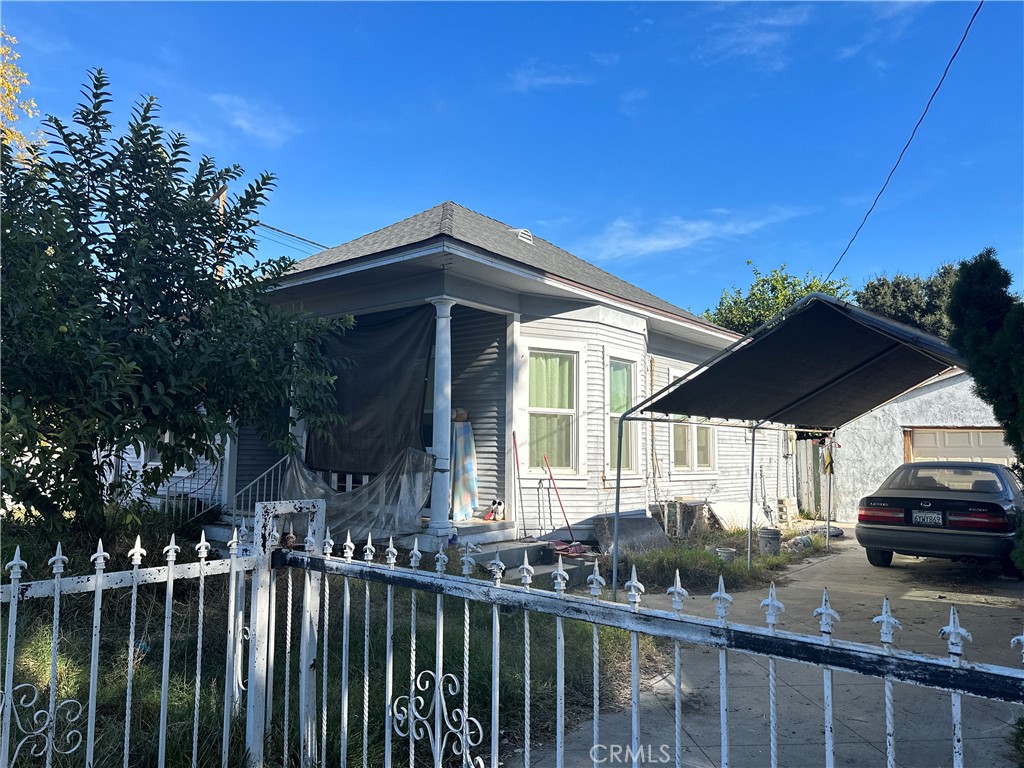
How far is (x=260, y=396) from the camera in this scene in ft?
17.1

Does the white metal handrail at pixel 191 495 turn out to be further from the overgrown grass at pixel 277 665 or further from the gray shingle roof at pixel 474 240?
the gray shingle roof at pixel 474 240

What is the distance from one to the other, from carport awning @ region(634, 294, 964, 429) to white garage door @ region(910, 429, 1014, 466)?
7.80 meters

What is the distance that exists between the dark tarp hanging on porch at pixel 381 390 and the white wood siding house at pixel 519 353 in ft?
0.99

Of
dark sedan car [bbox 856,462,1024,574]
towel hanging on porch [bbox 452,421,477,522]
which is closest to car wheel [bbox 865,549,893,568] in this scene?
dark sedan car [bbox 856,462,1024,574]

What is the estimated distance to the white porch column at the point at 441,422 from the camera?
830 centimetres

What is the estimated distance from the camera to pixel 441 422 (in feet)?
27.6

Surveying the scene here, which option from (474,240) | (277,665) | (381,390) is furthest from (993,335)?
(381,390)

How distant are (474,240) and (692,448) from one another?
22.9 ft

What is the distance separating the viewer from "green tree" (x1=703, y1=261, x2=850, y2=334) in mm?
27453

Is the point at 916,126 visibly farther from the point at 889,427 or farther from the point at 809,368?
the point at 889,427

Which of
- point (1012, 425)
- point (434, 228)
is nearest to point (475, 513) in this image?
point (434, 228)

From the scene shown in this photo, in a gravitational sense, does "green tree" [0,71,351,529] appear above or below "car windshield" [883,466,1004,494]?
above

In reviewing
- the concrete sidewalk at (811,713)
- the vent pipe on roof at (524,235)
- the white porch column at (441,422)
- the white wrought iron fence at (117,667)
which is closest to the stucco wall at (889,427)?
the vent pipe on roof at (524,235)

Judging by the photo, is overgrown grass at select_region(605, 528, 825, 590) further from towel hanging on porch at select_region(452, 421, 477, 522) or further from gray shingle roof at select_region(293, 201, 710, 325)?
gray shingle roof at select_region(293, 201, 710, 325)
